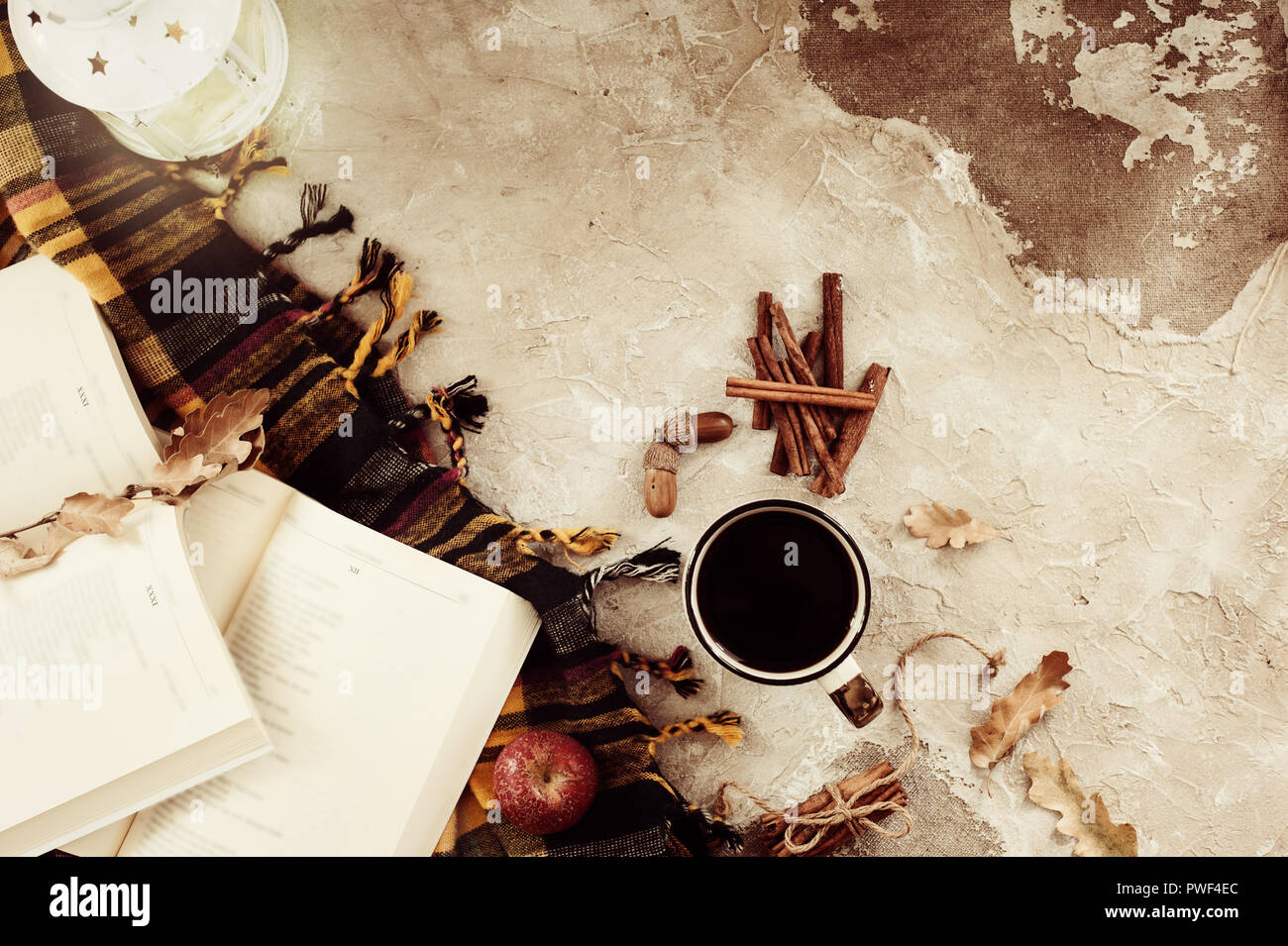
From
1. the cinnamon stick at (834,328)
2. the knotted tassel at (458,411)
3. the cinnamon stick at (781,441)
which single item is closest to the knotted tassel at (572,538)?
the knotted tassel at (458,411)

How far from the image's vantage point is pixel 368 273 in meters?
0.99

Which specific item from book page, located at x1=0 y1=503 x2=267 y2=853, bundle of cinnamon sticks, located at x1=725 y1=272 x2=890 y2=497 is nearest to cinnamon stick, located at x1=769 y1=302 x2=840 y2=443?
bundle of cinnamon sticks, located at x1=725 y1=272 x2=890 y2=497

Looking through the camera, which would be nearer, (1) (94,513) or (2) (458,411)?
(1) (94,513)

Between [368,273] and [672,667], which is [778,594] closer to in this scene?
[672,667]

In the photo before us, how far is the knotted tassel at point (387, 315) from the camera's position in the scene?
0.97m

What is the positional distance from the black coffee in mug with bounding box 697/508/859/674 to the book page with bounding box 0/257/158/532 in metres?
0.67

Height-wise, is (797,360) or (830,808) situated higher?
(797,360)

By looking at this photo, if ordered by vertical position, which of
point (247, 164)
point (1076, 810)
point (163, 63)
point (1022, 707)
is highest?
point (163, 63)

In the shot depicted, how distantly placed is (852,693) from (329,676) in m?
0.60

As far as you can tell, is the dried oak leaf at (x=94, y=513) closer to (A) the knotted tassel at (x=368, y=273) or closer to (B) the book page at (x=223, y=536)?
(B) the book page at (x=223, y=536)

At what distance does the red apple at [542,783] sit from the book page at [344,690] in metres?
0.06

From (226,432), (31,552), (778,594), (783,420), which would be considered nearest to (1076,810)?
(778,594)

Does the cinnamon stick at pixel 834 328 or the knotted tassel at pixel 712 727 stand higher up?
the cinnamon stick at pixel 834 328
